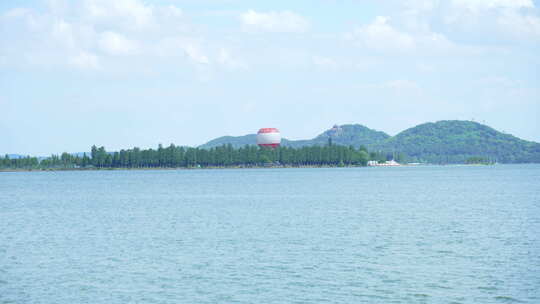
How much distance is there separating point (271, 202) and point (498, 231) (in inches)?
1431

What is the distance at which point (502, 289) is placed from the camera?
86.9 ft

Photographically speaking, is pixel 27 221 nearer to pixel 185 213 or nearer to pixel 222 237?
pixel 185 213

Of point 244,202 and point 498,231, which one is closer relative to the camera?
point 498,231

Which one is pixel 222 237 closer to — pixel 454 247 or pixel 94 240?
pixel 94 240

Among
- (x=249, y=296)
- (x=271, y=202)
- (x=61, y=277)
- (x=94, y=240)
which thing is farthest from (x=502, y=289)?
(x=271, y=202)

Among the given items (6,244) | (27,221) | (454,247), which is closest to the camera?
(454,247)

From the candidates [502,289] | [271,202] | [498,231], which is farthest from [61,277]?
[271,202]

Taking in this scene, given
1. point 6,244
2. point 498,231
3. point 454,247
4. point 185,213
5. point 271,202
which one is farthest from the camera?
point 271,202

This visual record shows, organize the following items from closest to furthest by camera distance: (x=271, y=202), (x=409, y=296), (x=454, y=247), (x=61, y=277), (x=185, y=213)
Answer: (x=409, y=296) < (x=61, y=277) < (x=454, y=247) < (x=185, y=213) < (x=271, y=202)

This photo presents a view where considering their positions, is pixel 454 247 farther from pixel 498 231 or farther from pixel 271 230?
pixel 271 230

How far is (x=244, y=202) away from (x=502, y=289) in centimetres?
5360

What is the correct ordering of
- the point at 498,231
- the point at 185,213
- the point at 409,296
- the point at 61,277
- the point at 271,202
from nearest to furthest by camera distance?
1. the point at 409,296
2. the point at 61,277
3. the point at 498,231
4. the point at 185,213
5. the point at 271,202

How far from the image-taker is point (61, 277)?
30359mm

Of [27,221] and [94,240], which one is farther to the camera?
[27,221]
